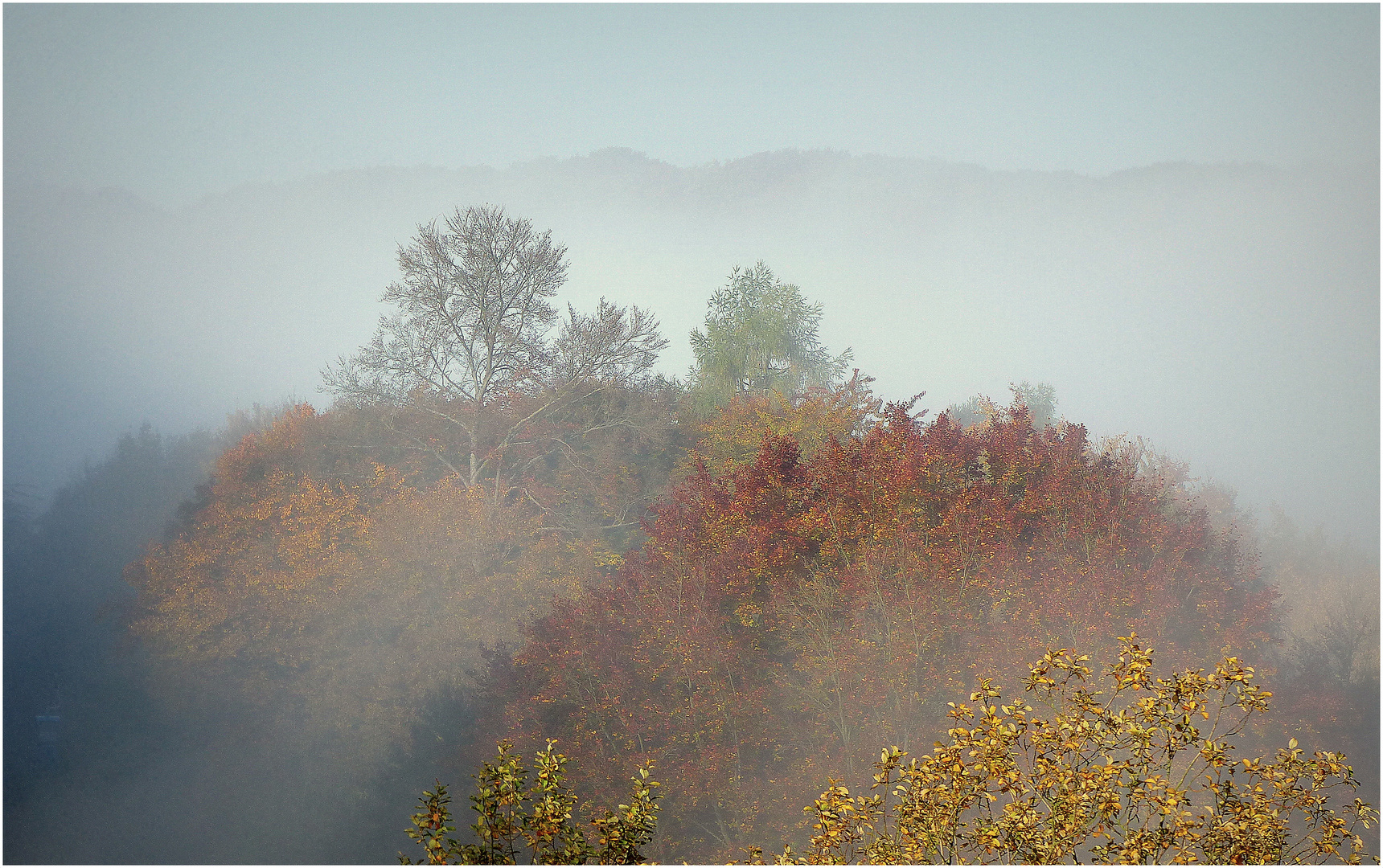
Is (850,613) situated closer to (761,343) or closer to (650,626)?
(650,626)

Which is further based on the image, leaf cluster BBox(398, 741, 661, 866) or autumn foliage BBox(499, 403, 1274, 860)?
autumn foliage BBox(499, 403, 1274, 860)

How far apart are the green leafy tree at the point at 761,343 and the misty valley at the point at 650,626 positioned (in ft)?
0.63

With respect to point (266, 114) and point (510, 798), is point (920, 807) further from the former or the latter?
point (266, 114)

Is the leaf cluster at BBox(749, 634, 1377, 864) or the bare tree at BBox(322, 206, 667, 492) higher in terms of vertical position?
the bare tree at BBox(322, 206, 667, 492)

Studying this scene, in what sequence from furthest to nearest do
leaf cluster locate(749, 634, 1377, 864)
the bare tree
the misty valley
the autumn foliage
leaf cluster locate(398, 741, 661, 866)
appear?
the bare tree → the autumn foliage → the misty valley → leaf cluster locate(749, 634, 1377, 864) → leaf cluster locate(398, 741, 661, 866)

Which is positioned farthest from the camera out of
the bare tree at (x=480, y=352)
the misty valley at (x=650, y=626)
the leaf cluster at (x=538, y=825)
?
the bare tree at (x=480, y=352)

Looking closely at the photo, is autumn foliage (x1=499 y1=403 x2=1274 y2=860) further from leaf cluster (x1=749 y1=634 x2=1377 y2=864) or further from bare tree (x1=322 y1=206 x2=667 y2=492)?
bare tree (x1=322 y1=206 x2=667 y2=492)

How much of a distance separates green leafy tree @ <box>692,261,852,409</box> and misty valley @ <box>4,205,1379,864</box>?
0.19 meters

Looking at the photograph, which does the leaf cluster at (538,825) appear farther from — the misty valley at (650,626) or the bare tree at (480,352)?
the bare tree at (480,352)

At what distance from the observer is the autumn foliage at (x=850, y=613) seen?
1137 cm

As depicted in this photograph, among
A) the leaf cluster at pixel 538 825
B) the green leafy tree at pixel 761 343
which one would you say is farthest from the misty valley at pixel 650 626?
the green leafy tree at pixel 761 343

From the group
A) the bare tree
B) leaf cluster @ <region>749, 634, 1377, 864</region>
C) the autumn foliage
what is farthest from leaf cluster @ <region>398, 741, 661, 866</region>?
the bare tree

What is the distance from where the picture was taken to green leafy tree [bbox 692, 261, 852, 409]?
30.7 meters

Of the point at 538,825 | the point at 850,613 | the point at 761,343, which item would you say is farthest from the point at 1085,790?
the point at 761,343
